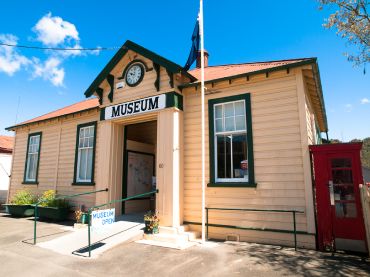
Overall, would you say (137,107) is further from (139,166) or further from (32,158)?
(32,158)

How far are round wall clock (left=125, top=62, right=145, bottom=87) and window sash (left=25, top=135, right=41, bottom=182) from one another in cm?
721

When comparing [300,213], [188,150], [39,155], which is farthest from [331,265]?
[39,155]

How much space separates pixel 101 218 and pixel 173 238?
1.91 metres

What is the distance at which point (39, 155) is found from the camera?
44.8 feet

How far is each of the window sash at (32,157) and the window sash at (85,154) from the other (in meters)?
3.54

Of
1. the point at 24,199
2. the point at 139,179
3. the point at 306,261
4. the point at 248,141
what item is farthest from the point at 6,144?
the point at 306,261

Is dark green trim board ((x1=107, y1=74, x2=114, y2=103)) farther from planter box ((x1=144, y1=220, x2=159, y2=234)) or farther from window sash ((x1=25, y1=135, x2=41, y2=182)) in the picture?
window sash ((x1=25, y1=135, x2=41, y2=182))

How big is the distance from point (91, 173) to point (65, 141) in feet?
8.65

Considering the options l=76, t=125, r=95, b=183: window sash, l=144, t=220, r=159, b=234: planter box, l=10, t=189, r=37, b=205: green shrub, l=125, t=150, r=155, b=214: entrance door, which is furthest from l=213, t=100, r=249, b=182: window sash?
l=10, t=189, r=37, b=205: green shrub

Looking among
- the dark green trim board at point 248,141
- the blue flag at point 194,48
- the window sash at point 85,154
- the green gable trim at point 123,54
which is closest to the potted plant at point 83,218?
the window sash at point 85,154

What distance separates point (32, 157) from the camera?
559 inches

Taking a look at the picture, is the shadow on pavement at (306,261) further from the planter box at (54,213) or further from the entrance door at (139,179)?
the planter box at (54,213)

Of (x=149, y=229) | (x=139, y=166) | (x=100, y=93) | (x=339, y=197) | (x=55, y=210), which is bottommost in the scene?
(x=149, y=229)

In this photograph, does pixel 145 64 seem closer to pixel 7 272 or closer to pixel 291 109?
pixel 291 109
